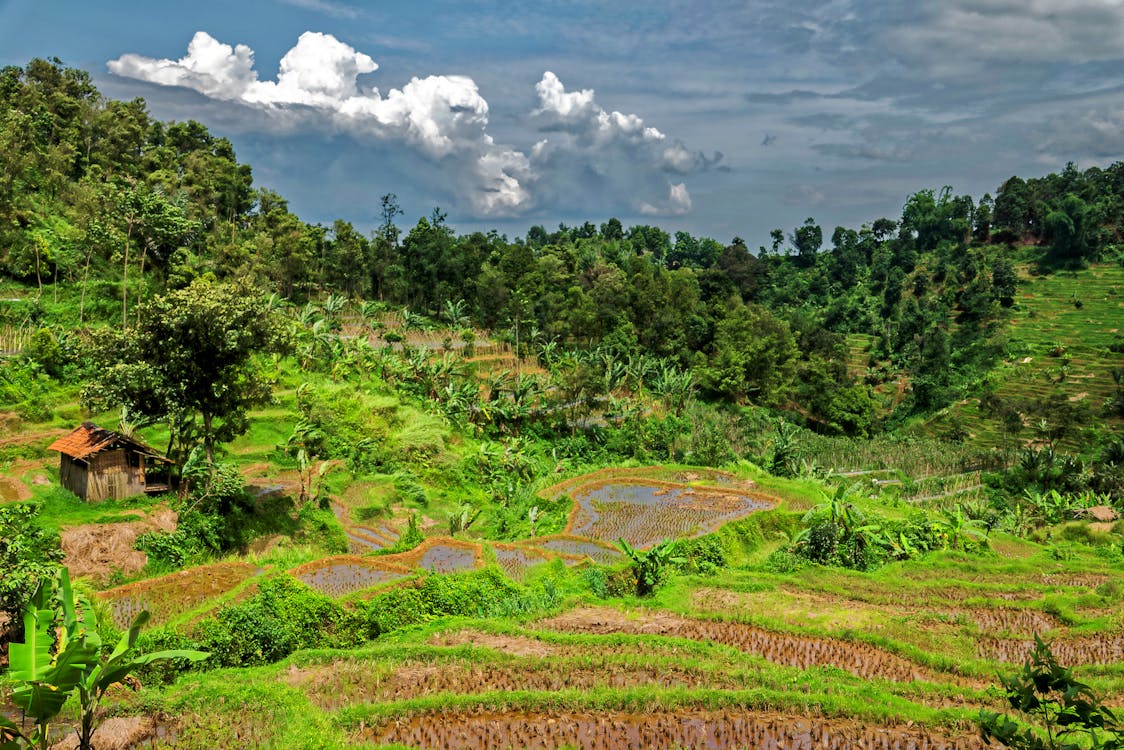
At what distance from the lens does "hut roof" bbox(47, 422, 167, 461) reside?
1788 cm

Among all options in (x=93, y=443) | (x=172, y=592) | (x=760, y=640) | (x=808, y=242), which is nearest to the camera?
(x=172, y=592)

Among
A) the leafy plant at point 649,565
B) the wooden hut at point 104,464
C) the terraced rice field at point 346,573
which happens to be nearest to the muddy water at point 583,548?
the leafy plant at point 649,565

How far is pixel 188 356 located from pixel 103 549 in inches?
180

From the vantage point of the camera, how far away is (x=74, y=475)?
18.5 metres

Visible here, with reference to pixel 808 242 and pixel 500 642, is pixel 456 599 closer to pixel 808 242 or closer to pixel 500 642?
→ pixel 500 642

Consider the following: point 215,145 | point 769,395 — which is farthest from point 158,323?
point 215,145

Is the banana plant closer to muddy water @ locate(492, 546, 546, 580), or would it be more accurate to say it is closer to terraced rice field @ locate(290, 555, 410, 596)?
terraced rice field @ locate(290, 555, 410, 596)

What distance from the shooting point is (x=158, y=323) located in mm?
17156

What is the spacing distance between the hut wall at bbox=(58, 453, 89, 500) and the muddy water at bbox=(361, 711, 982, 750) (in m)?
12.0

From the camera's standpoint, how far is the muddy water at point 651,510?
2239 centimetres

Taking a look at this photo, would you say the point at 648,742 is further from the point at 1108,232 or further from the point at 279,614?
the point at 1108,232

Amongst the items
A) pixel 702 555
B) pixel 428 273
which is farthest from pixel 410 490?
pixel 428 273

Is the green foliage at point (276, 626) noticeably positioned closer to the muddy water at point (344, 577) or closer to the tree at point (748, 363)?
the muddy water at point (344, 577)

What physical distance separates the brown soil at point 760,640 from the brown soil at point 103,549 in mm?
8778
